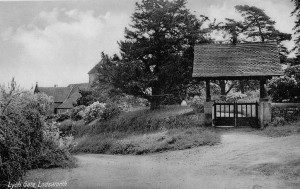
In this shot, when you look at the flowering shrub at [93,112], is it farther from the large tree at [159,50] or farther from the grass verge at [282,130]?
the grass verge at [282,130]

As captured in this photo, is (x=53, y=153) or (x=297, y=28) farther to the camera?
(x=297, y=28)

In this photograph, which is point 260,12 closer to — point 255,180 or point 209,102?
point 209,102

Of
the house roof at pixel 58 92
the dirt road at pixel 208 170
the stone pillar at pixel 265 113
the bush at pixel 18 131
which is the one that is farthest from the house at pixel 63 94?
the bush at pixel 18 131

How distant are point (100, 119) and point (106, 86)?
344 cm

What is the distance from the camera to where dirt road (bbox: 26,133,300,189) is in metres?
11.6

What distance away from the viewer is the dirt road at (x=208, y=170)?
11.6m

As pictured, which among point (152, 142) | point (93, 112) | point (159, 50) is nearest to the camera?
point (152, 142)

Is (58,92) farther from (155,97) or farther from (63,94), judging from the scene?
(155,97)

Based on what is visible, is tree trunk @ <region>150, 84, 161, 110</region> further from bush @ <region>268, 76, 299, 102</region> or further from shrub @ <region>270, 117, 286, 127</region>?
shrub @ <region>270, 117, 286, 127</region>

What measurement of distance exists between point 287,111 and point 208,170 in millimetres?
10739

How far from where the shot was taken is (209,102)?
23.7m

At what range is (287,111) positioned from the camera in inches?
892

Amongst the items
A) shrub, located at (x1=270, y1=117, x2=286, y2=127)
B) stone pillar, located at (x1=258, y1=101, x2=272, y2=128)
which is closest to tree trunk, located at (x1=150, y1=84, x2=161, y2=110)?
stone pillar, located at (x1=258, y1=101, x2=272, y2=128)

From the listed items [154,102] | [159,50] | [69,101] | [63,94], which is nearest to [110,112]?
[154,102]
